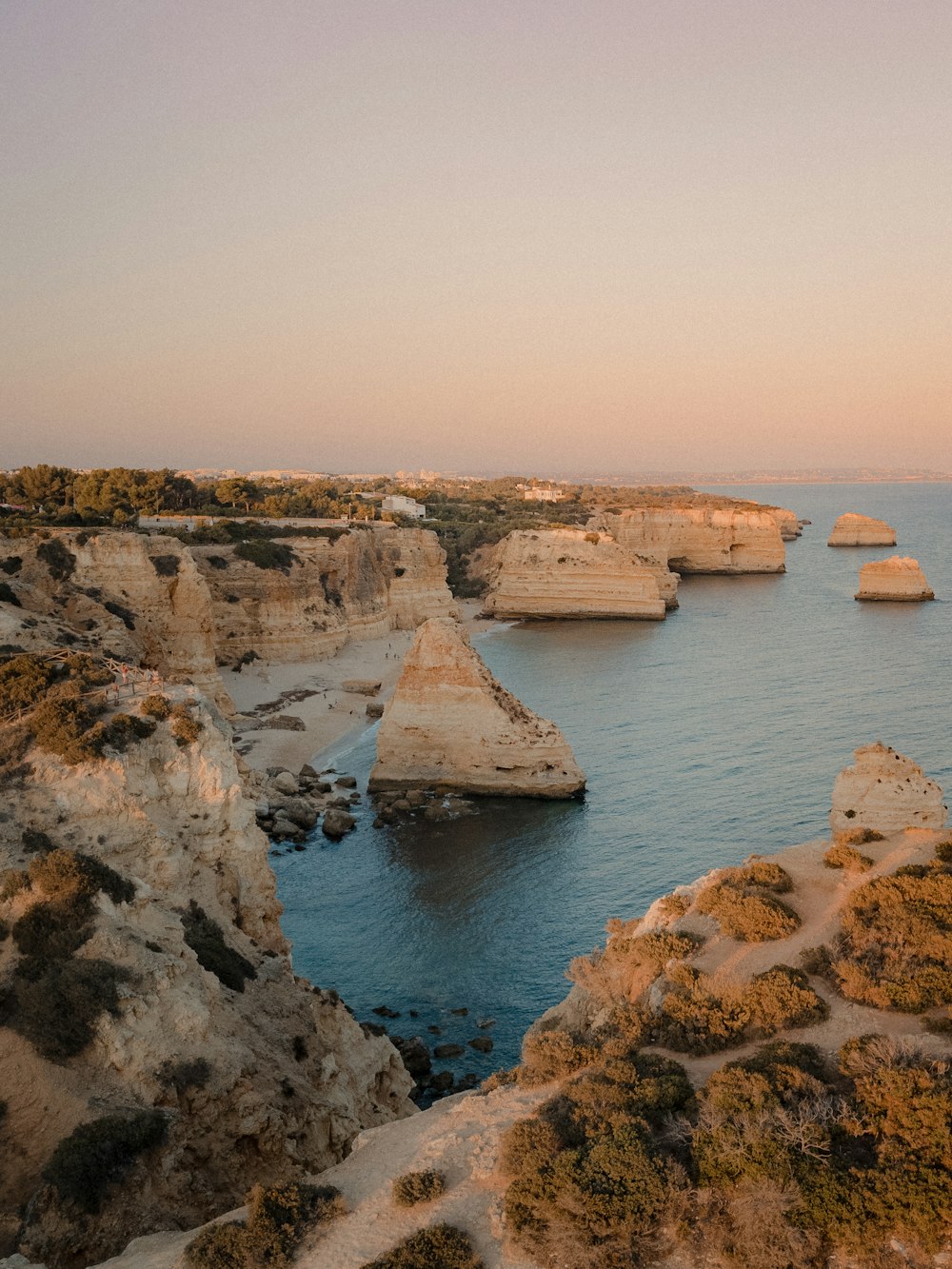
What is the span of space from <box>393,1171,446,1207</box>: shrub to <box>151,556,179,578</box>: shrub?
40.2 meters

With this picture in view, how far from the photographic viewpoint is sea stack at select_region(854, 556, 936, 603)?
85.9 meters

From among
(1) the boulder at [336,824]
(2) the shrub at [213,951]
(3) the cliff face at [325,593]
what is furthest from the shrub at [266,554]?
(2) the shrub at [213,951]

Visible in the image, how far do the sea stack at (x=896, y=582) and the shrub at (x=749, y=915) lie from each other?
77603mm

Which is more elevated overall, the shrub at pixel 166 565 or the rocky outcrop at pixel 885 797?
the shrub at pixel 166 565

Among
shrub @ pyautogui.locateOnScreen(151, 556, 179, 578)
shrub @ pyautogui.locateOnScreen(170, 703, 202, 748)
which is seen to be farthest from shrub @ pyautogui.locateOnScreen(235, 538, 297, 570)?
shrub @ pyautogui.locateOnScreen(170, 703, 202, 748)

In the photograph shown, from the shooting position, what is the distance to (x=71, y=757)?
1752 cm

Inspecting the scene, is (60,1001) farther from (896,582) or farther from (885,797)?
(896,582)

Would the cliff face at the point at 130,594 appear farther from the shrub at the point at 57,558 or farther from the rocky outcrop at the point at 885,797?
the rocky outcrop at the point at 885,797

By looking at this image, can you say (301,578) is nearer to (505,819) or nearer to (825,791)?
(505,819)

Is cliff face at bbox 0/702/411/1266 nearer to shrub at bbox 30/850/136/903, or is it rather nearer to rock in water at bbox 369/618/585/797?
shrub at bbox 30/850/136/903

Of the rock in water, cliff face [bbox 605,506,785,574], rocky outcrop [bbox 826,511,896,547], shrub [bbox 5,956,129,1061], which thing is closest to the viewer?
shrub [bbox 5,956,129,1061]

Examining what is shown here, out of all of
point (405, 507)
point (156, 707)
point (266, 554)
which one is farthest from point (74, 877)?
point (405, 507)

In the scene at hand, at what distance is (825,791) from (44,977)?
3102cm

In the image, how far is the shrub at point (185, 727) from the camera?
18.8 metres
